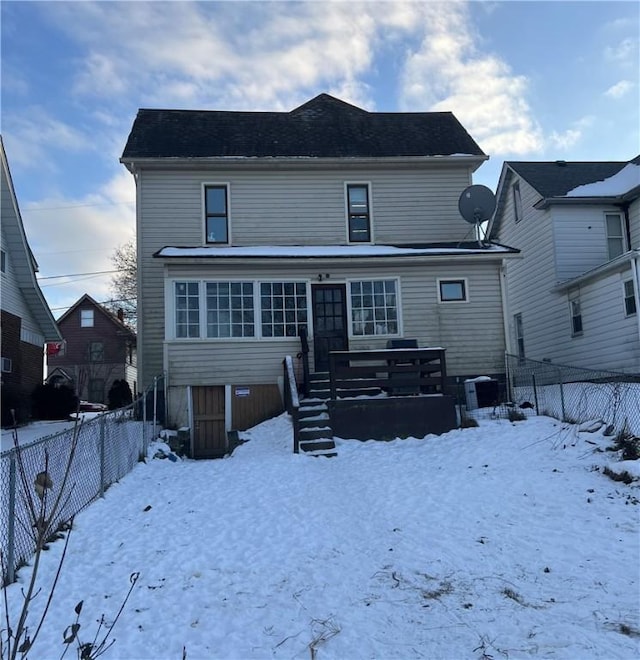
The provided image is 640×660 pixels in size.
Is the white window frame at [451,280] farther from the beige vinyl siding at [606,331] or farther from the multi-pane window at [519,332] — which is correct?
the multi-pane window at [519,332]

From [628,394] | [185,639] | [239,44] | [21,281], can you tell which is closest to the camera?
[185,639]

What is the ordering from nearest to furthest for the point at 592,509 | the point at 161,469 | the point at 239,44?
the point at 592,509 → the point at 239,44 → the point at 161,469

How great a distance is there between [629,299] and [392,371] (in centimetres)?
693

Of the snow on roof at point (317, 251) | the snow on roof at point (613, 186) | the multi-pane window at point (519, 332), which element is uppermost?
the snow on roof at point (613, 186)

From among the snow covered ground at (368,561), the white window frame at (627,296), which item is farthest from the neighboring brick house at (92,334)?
the white window frame at (627,296)

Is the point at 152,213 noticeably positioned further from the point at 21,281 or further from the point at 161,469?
the point at 161,469

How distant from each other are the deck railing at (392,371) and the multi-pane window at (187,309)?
3.86 meters

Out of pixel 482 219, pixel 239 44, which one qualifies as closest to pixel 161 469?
pixel 239 44

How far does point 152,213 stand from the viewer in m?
15.7

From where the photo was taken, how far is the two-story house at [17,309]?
55.5 feet

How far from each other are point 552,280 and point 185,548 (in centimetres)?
1561

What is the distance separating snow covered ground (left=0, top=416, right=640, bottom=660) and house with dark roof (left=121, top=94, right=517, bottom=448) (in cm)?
471

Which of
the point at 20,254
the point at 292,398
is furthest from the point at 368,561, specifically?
the point at 20,254

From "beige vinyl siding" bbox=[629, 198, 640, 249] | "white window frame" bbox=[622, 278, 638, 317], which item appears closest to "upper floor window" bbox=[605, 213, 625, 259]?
"beige vinyl siding" bbox=[629, 198, 640, 249]
